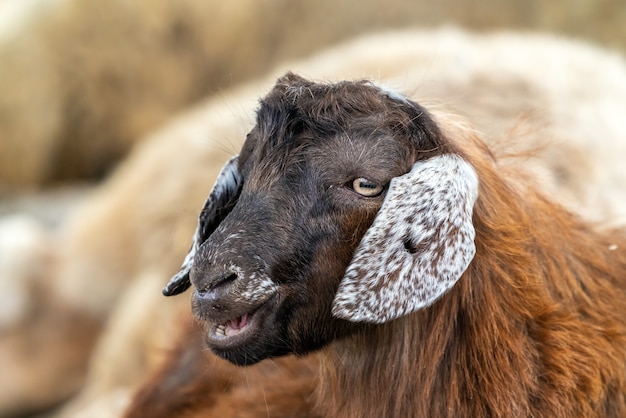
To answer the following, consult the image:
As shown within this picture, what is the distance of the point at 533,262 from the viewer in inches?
109

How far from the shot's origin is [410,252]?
2514 mm

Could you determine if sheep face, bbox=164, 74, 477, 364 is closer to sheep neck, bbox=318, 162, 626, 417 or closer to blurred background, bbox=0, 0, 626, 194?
sheep neck, bbox=318, 162, 626, 417

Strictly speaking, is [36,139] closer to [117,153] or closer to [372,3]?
[117,153]

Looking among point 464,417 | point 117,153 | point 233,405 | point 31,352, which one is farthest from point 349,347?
point 117,153

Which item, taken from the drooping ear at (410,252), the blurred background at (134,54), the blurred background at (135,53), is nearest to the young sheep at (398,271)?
Result: the drooping ear at (410,252)

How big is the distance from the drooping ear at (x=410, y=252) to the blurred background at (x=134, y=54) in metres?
6.37

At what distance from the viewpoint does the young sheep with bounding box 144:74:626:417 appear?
98.5 inches

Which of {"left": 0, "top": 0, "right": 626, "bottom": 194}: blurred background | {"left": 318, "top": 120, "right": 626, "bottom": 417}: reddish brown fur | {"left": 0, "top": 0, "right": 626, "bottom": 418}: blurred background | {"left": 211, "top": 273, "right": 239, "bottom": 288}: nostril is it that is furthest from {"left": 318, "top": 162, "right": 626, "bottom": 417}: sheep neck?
{"left": 0, "top": 0, "right": 626, "bottom": 194}: blurred background

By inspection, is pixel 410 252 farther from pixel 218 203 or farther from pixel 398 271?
pixel 218 203

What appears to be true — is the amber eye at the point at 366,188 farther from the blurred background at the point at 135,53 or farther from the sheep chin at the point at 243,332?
the blurred background at the point at 135,53

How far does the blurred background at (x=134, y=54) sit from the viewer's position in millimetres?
9180

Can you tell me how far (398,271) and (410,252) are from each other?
2.6 inches

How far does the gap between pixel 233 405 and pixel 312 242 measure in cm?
116

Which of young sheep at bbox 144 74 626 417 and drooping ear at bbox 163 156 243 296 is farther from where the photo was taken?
drooping ear at bbox 163 156 243 296
